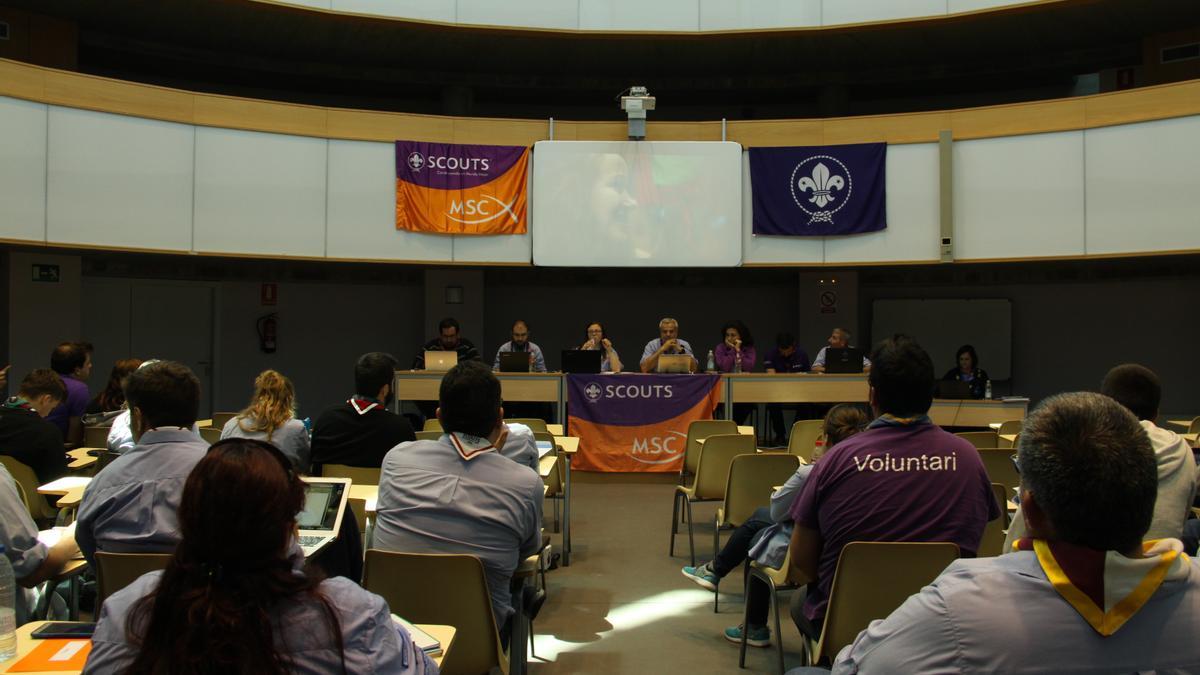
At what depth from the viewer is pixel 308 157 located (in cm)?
966

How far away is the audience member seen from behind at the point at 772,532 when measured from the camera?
3084 mm

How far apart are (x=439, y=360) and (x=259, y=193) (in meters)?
2.98

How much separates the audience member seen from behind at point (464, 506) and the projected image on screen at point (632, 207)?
7314mm

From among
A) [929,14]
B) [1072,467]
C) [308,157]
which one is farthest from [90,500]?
[929,14]

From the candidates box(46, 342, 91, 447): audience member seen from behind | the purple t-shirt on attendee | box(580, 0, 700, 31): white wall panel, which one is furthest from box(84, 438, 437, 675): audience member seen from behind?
box(580, 0, 700, 31): white wall panel

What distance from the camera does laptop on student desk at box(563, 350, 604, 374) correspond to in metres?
8.16

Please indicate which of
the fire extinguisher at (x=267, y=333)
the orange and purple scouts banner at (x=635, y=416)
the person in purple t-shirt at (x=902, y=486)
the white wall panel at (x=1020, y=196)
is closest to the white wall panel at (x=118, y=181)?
the fire extinguisher at (x=267, y=333)

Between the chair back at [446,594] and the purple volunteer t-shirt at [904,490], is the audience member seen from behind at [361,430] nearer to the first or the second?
the chair back at [446,594]

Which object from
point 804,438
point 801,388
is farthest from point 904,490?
point 801,388

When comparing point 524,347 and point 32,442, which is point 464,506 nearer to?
point 32,442

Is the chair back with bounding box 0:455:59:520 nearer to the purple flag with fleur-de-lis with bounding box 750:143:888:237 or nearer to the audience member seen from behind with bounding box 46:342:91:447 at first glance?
the audience member seen from behind with bounding box 46:342:91:447

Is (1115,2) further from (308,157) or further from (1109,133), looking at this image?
(308,157)

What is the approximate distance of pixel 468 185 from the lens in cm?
991

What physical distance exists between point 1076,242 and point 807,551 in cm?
819
